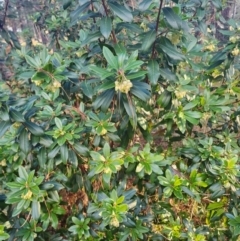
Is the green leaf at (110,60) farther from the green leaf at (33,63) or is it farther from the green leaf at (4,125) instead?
the green leaf at (4,125)

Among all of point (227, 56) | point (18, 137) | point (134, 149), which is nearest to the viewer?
point (18, 137)

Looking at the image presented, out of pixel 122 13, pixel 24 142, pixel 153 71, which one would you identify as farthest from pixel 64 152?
pixel 122 13

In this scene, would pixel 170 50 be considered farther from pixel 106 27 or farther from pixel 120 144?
pixel 120 144

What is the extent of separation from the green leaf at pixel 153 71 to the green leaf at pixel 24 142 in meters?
0.61

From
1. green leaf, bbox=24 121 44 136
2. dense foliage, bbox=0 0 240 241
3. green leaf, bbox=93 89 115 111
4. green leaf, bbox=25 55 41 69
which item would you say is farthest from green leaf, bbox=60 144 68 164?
green leaf, bbox=25 55 41 69

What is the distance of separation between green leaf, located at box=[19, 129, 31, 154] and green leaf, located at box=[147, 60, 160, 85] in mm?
607

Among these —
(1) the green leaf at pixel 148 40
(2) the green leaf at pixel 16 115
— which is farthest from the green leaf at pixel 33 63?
(1) the green leaf at pixel 148 40

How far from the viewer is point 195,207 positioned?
164cm

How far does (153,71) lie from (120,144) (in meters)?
0.40

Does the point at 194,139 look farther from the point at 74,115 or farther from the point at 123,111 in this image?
the point at 74,115

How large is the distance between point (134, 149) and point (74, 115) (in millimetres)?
341

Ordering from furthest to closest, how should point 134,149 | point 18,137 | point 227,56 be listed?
1. point 227,56
2. point 134,149
3. point 18,137

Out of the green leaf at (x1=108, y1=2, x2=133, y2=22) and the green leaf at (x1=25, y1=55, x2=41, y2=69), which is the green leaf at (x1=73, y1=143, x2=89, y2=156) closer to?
the green leaf at (x1=25, y1=55, x2=41, y2=69)

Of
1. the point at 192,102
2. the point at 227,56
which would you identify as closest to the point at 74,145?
the point at 192,102
